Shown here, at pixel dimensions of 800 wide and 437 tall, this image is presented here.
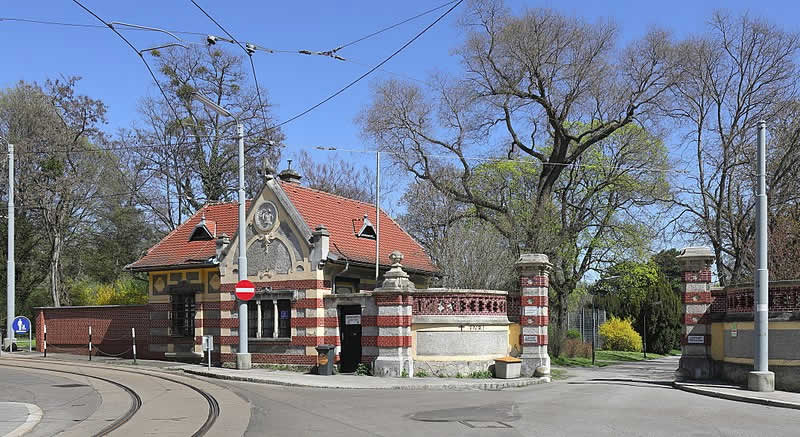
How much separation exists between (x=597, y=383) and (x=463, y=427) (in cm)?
1186

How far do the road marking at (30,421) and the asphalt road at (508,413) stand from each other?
3.56 meters

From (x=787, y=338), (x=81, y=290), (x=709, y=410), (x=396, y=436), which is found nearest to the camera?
(x=396, y=436)

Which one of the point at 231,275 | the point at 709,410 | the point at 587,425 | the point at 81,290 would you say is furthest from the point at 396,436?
the point at 81,290

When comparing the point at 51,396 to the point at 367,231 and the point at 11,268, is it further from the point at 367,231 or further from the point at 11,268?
the point at 11,268

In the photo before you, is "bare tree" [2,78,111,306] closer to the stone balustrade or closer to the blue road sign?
the blue road sign

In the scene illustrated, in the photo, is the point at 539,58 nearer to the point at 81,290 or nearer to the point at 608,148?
the point at 608,148

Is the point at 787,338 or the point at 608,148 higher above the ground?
the point at 608,148

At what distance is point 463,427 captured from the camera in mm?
12852

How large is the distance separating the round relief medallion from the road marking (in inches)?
468

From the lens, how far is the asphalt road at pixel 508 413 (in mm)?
12523

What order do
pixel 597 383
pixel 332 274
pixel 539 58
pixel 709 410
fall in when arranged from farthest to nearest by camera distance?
pixel 539 58, pixel 332 274, pixel 597 383, pixel 709 410

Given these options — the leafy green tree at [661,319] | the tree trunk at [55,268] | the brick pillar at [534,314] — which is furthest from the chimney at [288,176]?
the leafy green tree at [661,319]

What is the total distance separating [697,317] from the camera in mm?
22844

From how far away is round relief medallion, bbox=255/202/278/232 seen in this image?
27.1m
